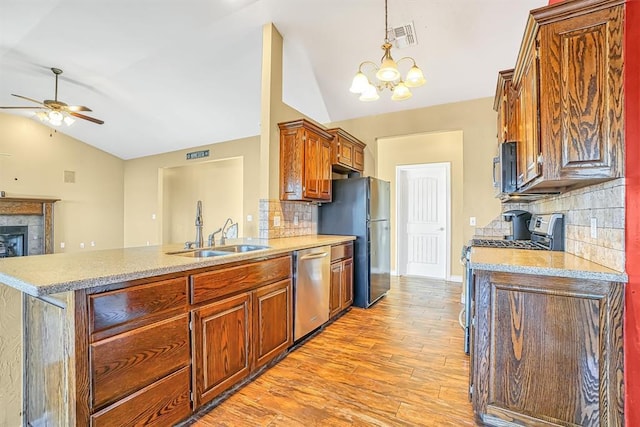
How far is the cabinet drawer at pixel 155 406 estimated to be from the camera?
4.35 ft

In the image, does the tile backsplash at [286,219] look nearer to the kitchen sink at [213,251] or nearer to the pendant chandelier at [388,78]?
the kitchen sink at [213,251]

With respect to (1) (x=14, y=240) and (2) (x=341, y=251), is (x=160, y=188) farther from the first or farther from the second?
(2) (x=341, y=251)

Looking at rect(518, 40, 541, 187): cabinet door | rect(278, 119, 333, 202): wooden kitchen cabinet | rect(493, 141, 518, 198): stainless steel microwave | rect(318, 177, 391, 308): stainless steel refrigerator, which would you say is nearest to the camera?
rect(518, 40, 541, 187): cabinet door

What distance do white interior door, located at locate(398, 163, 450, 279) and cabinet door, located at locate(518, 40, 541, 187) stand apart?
3093 mm

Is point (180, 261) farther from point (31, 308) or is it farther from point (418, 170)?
point (418, 170)

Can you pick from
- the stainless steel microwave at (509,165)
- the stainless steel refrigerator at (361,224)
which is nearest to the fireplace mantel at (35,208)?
the stainless steel refrigerator at (361,224)

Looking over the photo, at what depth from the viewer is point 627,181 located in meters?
1.40

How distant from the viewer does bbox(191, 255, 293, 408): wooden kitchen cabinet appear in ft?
5.64

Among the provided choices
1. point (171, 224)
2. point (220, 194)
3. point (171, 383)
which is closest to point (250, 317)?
point (171, 383)

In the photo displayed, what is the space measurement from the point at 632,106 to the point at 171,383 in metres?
2.55

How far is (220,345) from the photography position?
183 cm

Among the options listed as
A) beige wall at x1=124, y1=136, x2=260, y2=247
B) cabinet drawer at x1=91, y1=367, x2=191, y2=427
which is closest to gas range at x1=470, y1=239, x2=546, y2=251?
cabinet drawer at x1=91, y1=367, x2=191, y2=427

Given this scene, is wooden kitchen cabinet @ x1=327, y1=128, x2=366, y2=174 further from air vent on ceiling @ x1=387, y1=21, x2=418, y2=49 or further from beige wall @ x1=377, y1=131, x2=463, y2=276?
air vent on ceiling @ x1=387, y1=21, x2=418, y2=49

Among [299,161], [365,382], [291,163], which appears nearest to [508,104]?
[299,161]
